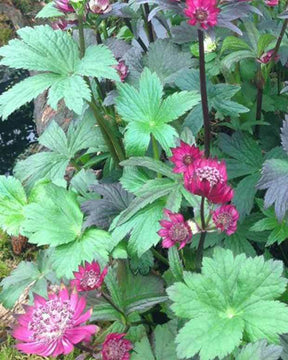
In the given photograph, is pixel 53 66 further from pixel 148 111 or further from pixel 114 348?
pixel 114 348

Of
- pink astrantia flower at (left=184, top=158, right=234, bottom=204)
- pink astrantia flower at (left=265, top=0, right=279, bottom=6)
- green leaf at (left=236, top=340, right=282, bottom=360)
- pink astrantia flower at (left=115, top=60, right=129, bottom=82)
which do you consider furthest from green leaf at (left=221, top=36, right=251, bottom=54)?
green leaf at (left=236, top=340, right=282, bottom=360)

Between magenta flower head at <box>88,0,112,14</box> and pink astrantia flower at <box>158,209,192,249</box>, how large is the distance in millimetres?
577

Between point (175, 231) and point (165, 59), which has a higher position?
point (165, 59)

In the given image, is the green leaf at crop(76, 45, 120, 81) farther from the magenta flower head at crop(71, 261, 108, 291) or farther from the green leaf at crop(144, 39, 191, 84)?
the magenta flower head at crop(71, 261, 108, 291)

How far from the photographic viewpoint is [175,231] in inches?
44.3

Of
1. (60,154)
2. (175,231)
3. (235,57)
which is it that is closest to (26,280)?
(60,154)

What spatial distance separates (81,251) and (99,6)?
2.02 feet

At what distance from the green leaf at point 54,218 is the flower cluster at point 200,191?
0.25 meters

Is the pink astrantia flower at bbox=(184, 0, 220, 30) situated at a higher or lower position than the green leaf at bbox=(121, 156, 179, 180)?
higher

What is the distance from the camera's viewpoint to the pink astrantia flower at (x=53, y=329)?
0.99 metres

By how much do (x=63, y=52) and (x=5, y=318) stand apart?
880 millimetres

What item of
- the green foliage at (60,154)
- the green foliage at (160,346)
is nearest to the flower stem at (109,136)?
the green foliage at (60,154)

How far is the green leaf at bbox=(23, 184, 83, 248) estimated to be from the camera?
4.34 ft

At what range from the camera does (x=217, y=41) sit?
65.0 inches
